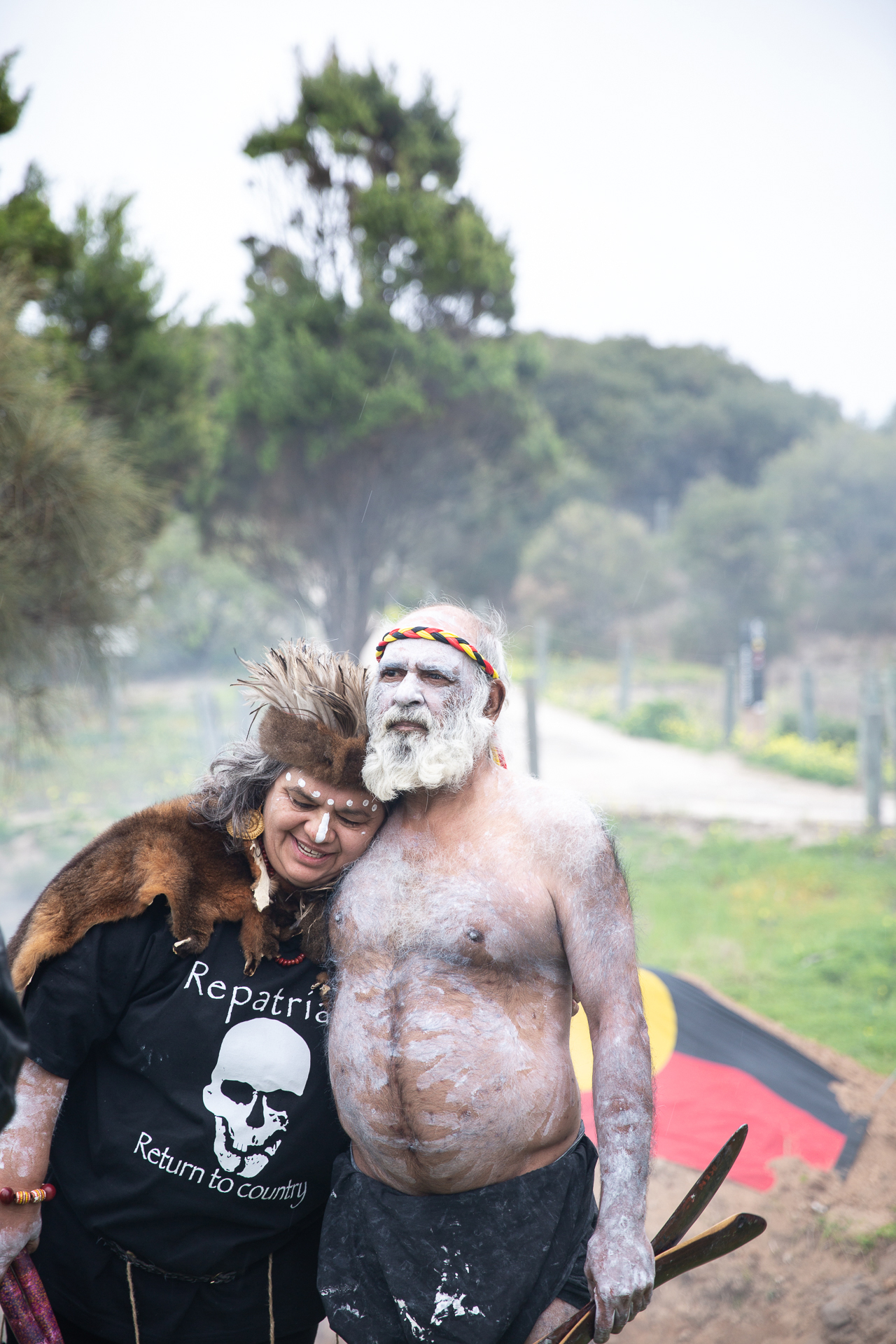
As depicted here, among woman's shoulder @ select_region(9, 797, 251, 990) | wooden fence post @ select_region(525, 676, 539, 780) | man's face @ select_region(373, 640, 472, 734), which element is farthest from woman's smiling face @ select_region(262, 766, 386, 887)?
wooden fence post @ select_region(525, 676, 539, 780)

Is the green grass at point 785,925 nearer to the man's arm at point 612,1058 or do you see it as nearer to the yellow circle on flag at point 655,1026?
the yellow circle on flag at point 655,1026

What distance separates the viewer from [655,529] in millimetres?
35625

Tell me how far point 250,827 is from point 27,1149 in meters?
Answer: 0.80

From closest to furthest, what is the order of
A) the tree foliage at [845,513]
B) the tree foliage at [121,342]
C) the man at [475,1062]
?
1. the man at [475,1062]
2. the tree foliage at [121,342]
3. the tree foliage at [845,513]

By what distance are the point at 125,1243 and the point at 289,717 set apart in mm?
1206

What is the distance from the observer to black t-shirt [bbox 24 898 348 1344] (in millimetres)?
2002

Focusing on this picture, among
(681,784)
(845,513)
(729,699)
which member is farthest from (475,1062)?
(845,513)

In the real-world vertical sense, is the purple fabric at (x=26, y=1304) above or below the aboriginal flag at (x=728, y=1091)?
above

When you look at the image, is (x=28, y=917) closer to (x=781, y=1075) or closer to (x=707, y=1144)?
(x=707, y=1144)

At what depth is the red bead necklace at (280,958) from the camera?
2.13 metres

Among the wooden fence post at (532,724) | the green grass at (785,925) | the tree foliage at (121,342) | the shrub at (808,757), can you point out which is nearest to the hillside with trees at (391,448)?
the tree foliage at (121,342)

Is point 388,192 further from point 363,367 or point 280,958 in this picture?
point 280,958

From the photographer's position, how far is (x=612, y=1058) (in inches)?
74.5

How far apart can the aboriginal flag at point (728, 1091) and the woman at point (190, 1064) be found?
211cm
